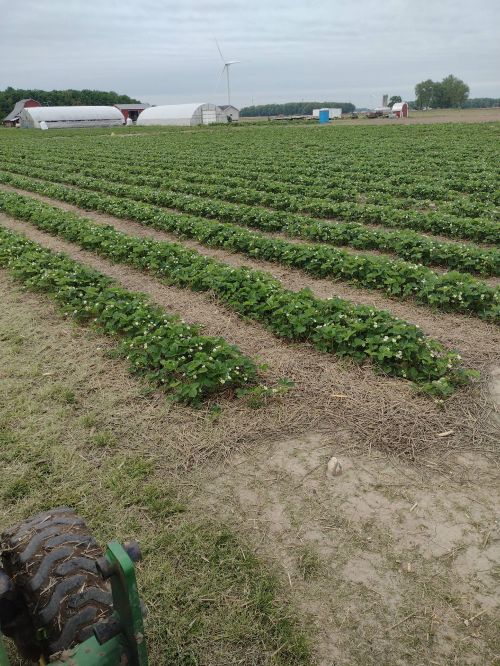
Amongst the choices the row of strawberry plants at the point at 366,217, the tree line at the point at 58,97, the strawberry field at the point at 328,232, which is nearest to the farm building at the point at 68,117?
the tree line at the point at 58,97

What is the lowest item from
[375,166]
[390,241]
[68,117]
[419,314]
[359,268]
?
[419,314]

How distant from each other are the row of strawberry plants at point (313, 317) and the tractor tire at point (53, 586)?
3.34 meters

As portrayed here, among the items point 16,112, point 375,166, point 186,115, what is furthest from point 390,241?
point 16,112

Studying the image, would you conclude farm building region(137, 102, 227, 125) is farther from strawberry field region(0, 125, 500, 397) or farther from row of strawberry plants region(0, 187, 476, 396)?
row of strawberry plants region(0, 187, 476, 396)

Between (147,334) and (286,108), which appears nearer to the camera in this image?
(147,334)

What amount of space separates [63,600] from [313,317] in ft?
13.6

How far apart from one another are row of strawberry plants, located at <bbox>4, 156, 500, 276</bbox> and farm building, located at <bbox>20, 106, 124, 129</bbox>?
6963 centimetres

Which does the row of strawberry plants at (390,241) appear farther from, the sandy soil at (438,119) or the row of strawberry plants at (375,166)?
the sandy soil at (438,119)

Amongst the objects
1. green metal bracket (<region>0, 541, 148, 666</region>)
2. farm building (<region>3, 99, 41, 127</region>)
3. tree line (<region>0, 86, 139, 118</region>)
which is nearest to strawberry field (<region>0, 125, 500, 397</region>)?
A: green metal bracket (<region>0, 541, 148, 666</region>)

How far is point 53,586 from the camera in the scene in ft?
7.19

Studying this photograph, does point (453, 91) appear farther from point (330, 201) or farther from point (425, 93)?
point (330, 201)

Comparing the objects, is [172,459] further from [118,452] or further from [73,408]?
[73,408]

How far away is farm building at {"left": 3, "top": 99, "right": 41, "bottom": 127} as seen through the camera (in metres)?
91.6

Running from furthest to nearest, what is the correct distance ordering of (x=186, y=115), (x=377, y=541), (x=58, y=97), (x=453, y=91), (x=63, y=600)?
(x=453, y=91), (x=58, y=97), (x=186, y=115), (x=377, y=541), (x=63, y=600)
